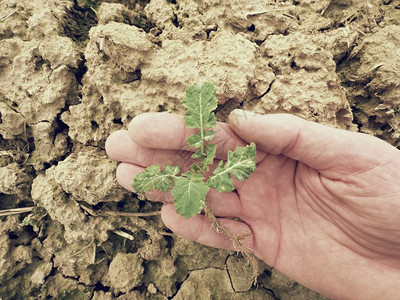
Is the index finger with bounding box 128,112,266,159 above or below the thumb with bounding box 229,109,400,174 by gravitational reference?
below

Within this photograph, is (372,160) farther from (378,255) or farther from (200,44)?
(200,44)

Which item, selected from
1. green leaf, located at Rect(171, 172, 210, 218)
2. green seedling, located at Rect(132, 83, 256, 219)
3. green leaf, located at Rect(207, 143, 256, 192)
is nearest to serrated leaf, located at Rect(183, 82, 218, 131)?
green seedling, located at Rect(132, 83, 256, 219)

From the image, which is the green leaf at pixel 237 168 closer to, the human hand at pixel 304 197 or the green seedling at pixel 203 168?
the green seedling at pixel 203 168

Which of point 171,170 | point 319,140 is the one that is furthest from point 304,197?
point 171,170

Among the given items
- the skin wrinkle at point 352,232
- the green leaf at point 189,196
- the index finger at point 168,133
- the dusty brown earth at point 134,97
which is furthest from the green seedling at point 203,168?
the skin wrinkle at point 352,232

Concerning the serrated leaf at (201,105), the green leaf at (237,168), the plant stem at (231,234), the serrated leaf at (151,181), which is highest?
the serrated leaf at (201,105)

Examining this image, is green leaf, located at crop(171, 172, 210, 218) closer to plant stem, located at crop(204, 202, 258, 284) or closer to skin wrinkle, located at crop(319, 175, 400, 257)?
plant stem, located at crop(204, 202, 258, 284)

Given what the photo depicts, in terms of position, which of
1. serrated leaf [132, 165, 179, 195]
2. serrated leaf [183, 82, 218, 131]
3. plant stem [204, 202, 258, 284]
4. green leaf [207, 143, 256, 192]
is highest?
serrated leaf [183, 82, 218, 131]

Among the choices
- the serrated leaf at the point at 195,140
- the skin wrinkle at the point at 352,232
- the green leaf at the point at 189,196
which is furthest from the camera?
the skin wrinkle at the point at 352,232
